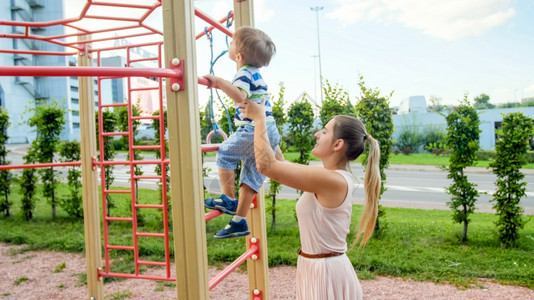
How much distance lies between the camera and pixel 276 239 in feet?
18.8

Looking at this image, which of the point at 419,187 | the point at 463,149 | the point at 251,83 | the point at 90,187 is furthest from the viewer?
the point at 419,187

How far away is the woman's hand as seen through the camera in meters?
1.61

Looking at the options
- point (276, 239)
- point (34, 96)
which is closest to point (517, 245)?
point (276, 239)

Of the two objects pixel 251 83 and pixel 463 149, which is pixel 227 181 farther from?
pixel 463 149

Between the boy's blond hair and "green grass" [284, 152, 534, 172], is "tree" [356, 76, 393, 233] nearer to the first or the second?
the boy's blond hair

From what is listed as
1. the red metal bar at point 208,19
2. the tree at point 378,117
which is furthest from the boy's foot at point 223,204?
the tree at point 378,117

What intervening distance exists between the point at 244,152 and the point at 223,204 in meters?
0.28

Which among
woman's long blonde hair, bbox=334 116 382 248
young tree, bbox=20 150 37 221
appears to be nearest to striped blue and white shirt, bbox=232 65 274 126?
woman's long blonde hair, bbox=334 116 382 248

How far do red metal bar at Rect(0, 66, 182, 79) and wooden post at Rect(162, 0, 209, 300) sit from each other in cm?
8

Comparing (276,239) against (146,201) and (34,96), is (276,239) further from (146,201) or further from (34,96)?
(34,96)

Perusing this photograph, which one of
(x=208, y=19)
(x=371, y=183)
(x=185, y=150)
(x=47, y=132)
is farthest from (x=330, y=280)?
(x=47, y=132)

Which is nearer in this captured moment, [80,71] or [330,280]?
[80,71]

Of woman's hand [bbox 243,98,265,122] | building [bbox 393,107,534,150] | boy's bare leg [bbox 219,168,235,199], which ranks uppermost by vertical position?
building [bbox 393,107,534,150]

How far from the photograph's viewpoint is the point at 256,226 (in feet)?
8.99
